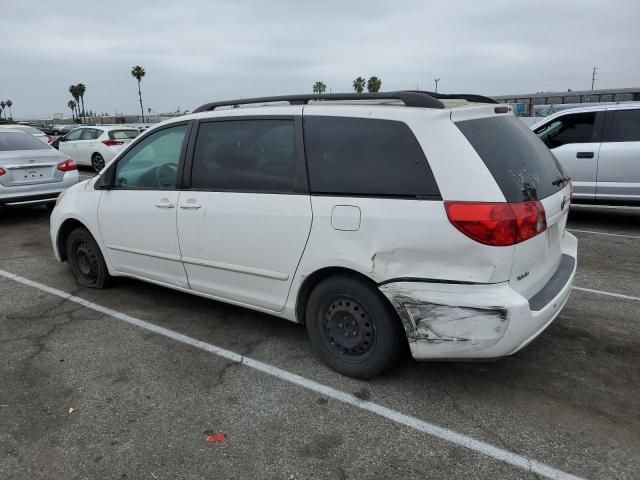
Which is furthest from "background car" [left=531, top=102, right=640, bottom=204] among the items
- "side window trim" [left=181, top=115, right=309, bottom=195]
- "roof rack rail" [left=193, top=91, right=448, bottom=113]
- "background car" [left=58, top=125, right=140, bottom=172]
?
"background car" [left=58, top=125, right=140, bottom=172]

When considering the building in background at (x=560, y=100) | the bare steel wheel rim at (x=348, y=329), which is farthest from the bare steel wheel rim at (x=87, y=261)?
the building in background at (x=560, y=100)

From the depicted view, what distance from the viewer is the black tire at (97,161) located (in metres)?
15.9

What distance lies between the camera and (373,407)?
3104 millimetres

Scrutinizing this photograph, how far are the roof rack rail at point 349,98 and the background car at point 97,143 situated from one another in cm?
1234

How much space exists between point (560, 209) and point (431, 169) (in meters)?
1.09

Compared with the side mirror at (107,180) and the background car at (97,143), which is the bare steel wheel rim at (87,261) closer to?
the side mirror at (107,180)

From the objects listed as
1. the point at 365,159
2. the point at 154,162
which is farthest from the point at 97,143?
the point at 365,159

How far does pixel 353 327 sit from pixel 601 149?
622 cm

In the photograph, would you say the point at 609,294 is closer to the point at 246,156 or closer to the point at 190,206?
the point at 246,156

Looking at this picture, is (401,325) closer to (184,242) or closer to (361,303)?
(361,303)

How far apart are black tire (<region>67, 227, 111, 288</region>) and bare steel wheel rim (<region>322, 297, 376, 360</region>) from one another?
2.68 m

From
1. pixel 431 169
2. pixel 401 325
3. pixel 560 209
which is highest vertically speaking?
pixel 431 169

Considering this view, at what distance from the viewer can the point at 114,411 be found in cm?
312

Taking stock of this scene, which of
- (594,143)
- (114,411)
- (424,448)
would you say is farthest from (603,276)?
(114,411)
